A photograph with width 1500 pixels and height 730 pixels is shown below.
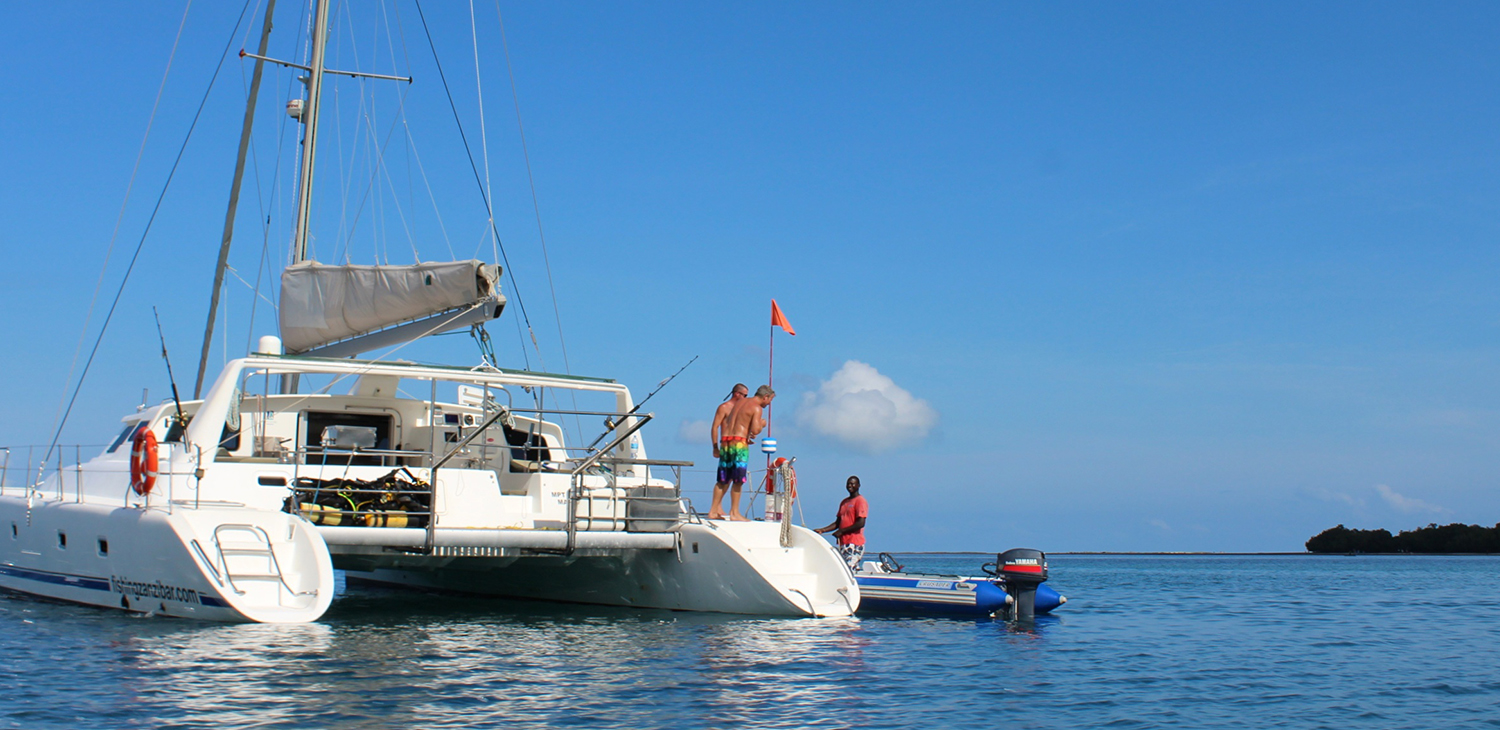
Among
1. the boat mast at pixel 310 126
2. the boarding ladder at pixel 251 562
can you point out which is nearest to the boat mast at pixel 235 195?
the boat mast at pixel 310 126

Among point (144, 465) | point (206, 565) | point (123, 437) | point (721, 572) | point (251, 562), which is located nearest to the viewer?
point (206, 565)

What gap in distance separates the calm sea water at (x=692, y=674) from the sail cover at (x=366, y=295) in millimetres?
3029

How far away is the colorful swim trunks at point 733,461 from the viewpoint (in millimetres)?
11305

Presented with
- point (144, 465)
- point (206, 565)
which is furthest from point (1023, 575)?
point (144, 465)

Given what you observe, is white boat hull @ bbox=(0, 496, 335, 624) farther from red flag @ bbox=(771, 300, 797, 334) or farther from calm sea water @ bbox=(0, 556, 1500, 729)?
red flag @ bbox=(771, 300, 797, 334)

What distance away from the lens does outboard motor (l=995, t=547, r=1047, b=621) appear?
1235 centimetres

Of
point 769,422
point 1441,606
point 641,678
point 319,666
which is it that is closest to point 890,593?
point 769,422

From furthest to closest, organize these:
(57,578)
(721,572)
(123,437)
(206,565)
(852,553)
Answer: (852,553) < (123,437) < (57,578) < (721,572) < (206,565)

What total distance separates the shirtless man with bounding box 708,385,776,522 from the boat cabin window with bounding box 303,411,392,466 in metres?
3.39

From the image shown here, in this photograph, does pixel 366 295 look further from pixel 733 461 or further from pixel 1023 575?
pixel 1023 575

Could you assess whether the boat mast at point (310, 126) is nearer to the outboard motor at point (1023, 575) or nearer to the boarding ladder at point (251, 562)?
the boarding ladder at point (251, 562)

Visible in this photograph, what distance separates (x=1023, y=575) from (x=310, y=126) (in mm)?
9827

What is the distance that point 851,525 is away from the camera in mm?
12883

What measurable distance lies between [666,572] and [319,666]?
14.3 ft
